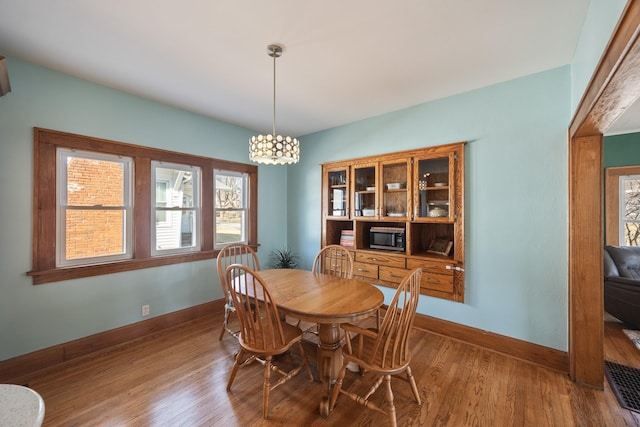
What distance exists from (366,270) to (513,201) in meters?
1.82

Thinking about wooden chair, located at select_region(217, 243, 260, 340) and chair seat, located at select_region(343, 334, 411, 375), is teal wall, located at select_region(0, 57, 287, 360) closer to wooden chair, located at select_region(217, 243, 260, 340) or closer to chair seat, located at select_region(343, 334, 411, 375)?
wooden chair, located at select_region(217, 243, 260, 340)

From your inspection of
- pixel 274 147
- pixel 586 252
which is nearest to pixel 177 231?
pixel 274 147

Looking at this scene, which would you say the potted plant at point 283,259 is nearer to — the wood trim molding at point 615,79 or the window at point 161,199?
the window at point 161,199

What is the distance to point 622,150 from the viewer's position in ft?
13.2

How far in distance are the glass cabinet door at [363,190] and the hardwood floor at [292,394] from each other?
5.89 ft

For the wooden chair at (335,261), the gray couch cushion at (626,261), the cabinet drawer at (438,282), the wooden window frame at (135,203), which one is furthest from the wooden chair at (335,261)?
the gray couch cushion at (626,261)

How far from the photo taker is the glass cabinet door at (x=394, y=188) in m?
3.30

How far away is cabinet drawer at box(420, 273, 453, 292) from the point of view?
285 centimetres

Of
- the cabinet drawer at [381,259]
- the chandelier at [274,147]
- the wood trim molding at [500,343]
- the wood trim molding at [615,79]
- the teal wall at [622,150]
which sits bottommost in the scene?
the wood trim molding at [500,343]

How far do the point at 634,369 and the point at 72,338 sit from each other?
4990 mm

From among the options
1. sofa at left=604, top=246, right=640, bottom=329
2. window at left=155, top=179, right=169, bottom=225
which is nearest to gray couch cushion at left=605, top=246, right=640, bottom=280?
sofa at left=604, top=246, right=640, bottom=329

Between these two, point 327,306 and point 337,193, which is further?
point 337,193

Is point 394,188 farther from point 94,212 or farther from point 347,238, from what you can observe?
point 94,212

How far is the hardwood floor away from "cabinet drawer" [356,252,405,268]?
3.26 feet
